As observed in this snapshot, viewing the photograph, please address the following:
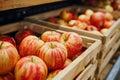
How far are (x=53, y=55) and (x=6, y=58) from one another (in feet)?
0.76

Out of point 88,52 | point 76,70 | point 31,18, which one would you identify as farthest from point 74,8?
point 76,70

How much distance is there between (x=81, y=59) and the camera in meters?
0.98

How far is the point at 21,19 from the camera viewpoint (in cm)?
167

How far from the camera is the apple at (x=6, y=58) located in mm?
855

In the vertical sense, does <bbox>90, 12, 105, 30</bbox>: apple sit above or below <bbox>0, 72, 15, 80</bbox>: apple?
below

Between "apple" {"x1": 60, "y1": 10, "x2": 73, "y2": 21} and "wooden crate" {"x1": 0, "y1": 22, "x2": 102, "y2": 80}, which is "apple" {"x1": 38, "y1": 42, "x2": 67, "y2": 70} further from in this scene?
"apple" {"x1": 60, "y1": 10, "x2": 73, "y2": 21}

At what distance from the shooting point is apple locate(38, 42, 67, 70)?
98 centimetres

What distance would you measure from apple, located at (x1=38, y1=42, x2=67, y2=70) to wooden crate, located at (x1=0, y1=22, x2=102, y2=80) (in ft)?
0.26

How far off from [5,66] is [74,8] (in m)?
1.70

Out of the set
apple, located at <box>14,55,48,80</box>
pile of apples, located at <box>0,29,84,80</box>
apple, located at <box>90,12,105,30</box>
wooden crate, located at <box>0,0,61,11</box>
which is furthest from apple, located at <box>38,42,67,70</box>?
apple, located at <box>90,12,105,30</box>

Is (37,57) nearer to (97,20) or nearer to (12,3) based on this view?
(12,3)

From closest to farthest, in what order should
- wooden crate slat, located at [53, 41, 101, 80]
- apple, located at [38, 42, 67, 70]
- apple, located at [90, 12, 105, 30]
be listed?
wooden crate slat, located at [53, 41, 101, 80], apple, located at [38, 42, 67, 70], apple, located at [90, 12, 105, 30]

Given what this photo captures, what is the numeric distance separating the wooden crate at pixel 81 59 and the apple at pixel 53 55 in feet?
0.26

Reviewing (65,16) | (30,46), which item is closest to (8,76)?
(30,46)
